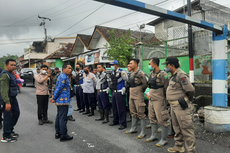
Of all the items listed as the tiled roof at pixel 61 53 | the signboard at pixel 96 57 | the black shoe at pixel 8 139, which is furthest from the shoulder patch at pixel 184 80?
the tiled roof at pixel 61 53

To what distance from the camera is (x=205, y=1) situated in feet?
62.3

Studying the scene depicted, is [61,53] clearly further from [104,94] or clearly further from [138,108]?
[138,108]

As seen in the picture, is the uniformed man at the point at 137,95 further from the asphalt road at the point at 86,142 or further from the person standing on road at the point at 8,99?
the person standing on road at the point at 8,99

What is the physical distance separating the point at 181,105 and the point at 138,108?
1.43m

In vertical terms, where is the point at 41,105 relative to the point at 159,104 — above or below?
below

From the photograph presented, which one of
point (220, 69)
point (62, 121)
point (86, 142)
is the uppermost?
point (220, 69)

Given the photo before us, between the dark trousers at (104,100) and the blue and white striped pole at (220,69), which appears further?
the dark trousers at (104,100)

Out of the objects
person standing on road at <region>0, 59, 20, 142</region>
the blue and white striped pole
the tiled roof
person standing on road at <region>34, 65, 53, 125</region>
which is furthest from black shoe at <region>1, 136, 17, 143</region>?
the tiled roof

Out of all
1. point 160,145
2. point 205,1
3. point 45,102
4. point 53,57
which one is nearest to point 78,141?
point 160,145

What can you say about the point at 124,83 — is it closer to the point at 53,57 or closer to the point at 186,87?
the point at 186,87

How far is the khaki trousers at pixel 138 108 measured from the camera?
4734mm

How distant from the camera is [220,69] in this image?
16.3ft

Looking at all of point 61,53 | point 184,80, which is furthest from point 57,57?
point 184,80

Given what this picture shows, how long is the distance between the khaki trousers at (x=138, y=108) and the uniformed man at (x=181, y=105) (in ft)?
3.61
